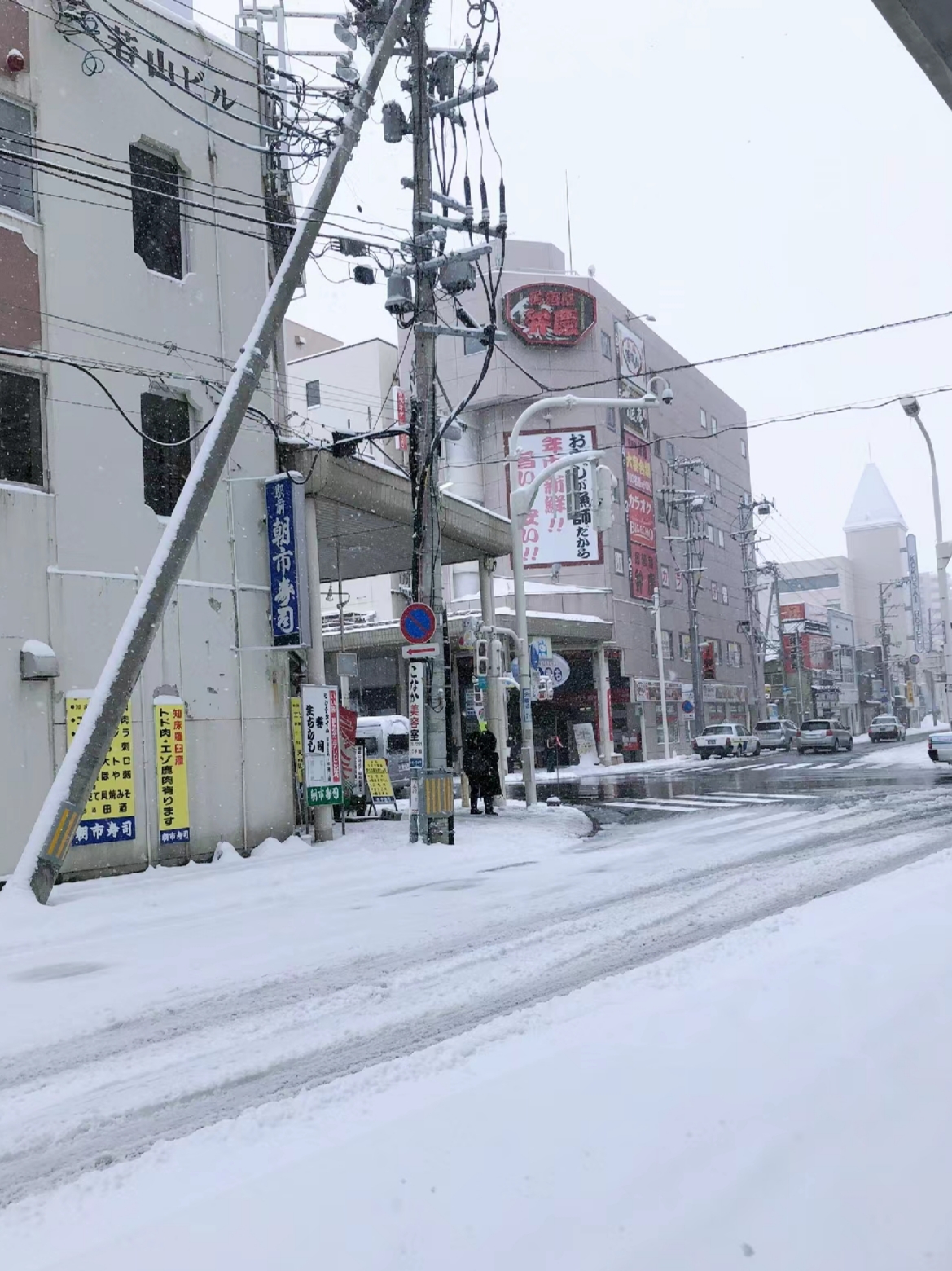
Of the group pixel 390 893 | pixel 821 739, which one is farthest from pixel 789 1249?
pixel 821 739

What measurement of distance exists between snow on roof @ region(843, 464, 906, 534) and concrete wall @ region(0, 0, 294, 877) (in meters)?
122

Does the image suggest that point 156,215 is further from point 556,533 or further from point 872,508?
point 872,508

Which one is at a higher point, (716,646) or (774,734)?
(716,646)

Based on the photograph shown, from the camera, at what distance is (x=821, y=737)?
4953 centimetres

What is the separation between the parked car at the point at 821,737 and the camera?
4944 cm

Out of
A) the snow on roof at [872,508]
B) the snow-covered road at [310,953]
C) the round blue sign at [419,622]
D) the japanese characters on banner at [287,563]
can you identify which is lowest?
the snow-covered road at [310,953]

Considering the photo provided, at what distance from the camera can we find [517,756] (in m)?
43.5

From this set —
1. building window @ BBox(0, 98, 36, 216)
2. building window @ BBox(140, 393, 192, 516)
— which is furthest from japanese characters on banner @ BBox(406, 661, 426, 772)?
building window @ BBox(0, 98, 36, 216)

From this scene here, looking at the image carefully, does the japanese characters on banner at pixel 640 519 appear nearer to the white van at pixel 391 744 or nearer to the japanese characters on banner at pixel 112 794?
the white van at pixel 391 744

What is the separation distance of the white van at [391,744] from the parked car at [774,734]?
1066 inches

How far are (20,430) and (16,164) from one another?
3451mm

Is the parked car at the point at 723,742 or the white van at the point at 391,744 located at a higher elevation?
the white van at the point at 391,744

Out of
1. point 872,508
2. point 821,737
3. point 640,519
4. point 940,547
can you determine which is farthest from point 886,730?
point 872,508

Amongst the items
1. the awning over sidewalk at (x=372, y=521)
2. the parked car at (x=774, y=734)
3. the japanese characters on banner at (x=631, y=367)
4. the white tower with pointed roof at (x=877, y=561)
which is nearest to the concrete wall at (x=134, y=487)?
the awning over sidewalk at (x=372, y=521)
